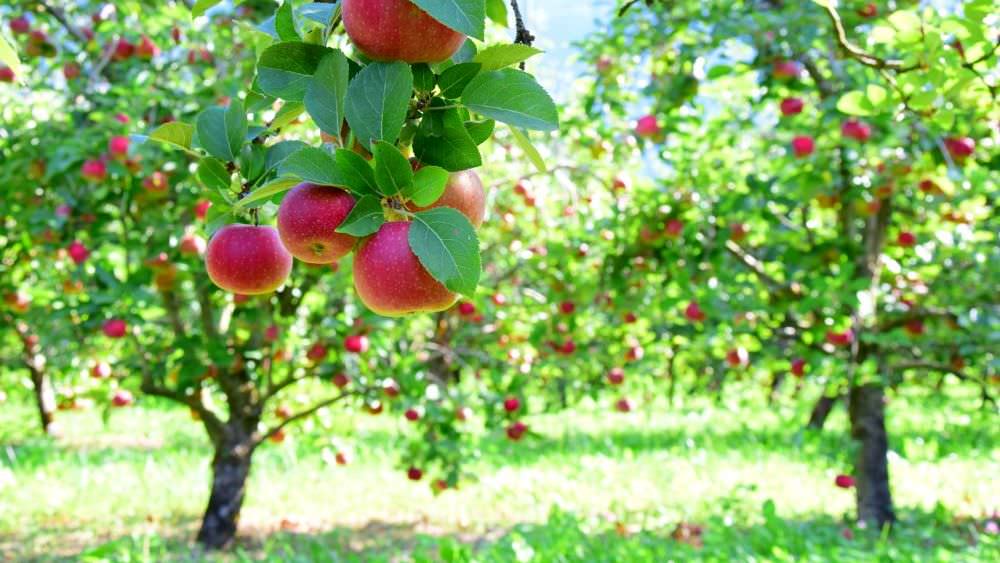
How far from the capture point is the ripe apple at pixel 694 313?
13.3ft

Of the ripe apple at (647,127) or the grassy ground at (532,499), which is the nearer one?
the ripe apple at (647,127)

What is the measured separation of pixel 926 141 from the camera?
10.7ft

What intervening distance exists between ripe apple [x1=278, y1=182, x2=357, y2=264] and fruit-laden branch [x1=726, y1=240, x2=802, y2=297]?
11.8 feet

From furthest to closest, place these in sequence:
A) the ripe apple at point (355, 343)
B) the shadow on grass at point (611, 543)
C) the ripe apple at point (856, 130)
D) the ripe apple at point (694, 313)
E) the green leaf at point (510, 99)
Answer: the ripe apple at point (694, 313)
the ripe apple at point (355, 343)
the shadow on grass at point (611, 543)
the ripe apple at point (856, 130)
the green leaf at point (510, 99)

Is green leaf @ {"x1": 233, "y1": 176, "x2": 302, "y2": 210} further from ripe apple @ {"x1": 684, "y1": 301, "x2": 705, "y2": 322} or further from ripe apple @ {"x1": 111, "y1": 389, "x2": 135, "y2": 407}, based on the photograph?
ripe apple @ {"x1": 111, "y1": 389, "x2": 135, "y2": 407}

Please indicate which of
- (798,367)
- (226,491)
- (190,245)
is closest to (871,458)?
(798,367)

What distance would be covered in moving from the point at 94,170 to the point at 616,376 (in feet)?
9.74

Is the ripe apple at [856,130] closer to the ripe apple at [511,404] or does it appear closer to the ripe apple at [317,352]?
the ripe apple at [511,404]

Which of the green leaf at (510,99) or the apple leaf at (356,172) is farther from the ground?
the green leaf at (510,99)

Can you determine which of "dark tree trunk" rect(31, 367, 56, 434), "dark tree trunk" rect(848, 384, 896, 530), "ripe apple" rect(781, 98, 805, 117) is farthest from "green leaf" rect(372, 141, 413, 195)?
"dark tree trunk" rect(31, 367, 56, 434)

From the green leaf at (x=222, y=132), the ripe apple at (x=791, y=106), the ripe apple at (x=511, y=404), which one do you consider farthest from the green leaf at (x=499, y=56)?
the ripe apple at (x=511, y=404)

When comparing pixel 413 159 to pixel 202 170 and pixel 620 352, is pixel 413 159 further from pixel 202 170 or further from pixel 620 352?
pixel 620 352

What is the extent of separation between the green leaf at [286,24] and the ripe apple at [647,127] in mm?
2982

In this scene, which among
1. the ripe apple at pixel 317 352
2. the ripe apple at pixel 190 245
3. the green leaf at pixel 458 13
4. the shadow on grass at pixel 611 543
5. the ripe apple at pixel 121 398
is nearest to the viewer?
the green leaf at pixel 458 13
